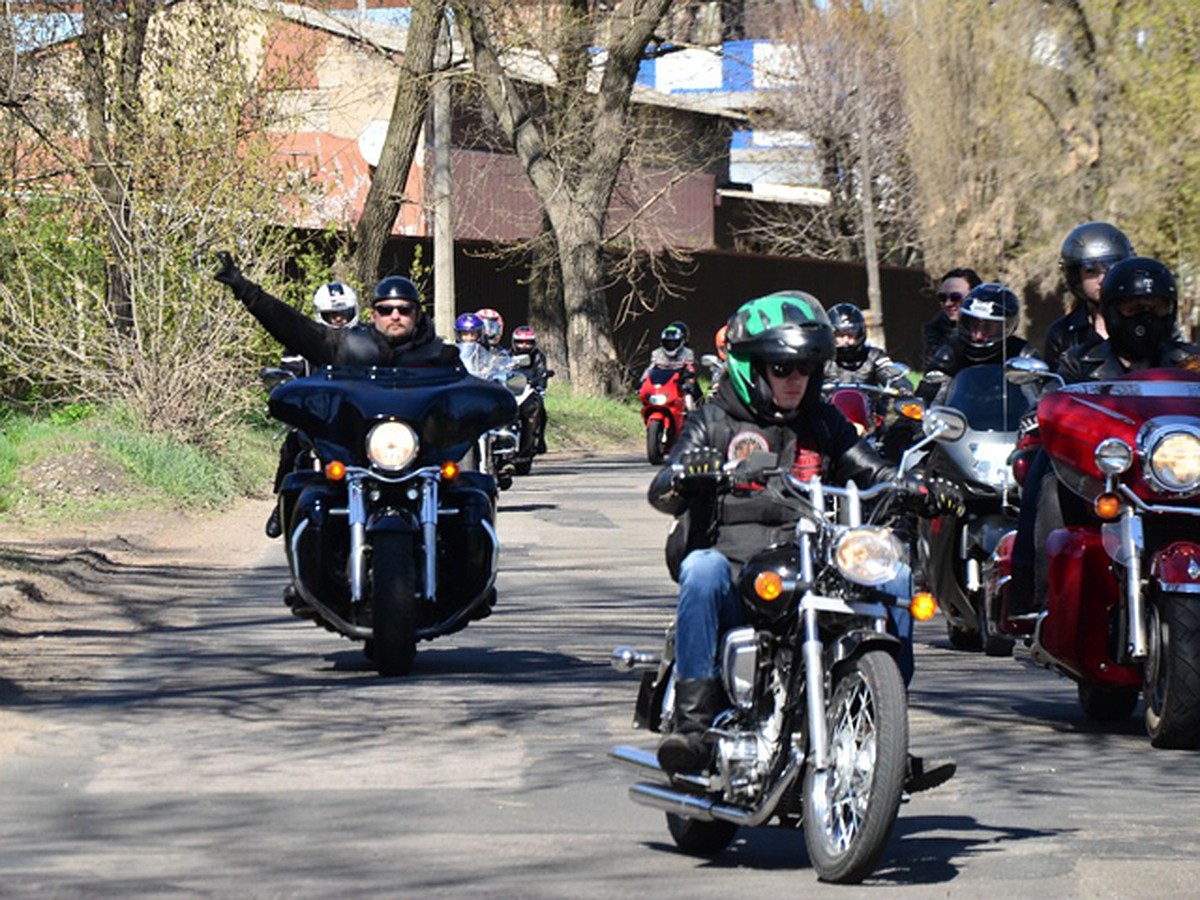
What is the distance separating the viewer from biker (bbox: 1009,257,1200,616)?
995 cm

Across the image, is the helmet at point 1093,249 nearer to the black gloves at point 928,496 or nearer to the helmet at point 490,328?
the black gloves at point 928,496

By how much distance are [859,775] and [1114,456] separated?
112 inches

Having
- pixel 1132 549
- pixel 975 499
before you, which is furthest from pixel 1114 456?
pixel 975 499

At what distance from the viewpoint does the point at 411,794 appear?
8.16 m

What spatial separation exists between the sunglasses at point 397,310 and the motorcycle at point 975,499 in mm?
2599

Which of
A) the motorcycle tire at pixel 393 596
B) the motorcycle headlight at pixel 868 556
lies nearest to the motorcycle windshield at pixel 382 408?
the motorcycle tire at pixel 393 596

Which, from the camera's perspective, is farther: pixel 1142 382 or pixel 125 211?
pixel 125 211

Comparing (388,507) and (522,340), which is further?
(522,340)

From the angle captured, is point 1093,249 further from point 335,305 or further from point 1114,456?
point 335,305

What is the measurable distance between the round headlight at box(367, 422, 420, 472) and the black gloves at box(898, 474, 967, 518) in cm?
438

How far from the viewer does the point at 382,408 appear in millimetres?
11273

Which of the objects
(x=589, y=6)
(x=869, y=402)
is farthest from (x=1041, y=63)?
(x=869, y=402)

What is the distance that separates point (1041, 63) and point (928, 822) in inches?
1347

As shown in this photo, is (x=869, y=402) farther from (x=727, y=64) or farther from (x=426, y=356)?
(x=727, y=64)
